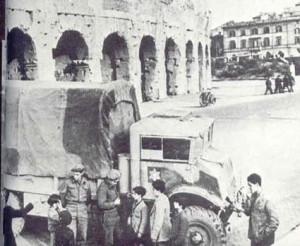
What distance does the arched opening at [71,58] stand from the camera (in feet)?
19.9

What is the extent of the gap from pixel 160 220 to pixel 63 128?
98 cm

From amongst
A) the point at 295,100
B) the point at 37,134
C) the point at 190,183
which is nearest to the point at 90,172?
the point at 37,134

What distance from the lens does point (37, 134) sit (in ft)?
11.4

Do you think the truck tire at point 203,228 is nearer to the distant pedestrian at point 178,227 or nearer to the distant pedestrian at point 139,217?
the distant pedestrian at point 178,227

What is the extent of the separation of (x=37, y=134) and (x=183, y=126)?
3.55ft

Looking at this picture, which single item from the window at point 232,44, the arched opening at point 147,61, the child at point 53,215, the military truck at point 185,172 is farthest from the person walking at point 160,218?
the arched opening at point 147,61

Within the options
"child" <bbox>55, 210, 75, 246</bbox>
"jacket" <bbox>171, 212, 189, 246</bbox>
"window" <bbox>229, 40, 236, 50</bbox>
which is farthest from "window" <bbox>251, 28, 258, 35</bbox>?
"child" <bbox>55, 210, 75, 246</bbox>

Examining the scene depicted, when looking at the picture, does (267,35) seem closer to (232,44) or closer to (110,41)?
(232,44)

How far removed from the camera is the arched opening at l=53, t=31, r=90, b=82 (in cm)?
606

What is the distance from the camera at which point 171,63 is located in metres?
7.79

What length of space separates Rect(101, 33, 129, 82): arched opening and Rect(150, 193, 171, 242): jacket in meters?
4.03

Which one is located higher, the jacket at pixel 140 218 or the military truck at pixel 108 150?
the military truck at pixel 108 150

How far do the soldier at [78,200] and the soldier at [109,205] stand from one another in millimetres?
108

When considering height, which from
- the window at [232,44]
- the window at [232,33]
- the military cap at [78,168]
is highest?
the window at [232,33]
